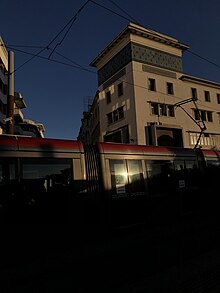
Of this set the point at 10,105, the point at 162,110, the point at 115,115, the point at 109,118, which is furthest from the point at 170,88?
the point at 10,105

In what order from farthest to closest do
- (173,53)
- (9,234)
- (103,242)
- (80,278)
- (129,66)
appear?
(173,53) → (129,66) → (103,242) → (9,234) → (80,278)

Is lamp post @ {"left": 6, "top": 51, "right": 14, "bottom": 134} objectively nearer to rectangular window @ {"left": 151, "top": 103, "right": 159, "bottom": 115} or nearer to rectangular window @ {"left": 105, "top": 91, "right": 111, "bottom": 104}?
rectangular window @ {"left": 151, "top": 103, "right": 159, "bottom": 115}

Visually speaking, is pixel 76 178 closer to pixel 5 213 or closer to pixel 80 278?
pixel 5 213

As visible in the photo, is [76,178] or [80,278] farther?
[76,178]

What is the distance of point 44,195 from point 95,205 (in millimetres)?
1717

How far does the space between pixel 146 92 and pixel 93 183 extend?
21.2 m

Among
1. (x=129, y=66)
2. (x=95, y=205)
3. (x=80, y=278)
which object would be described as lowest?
(x=80, y=278)

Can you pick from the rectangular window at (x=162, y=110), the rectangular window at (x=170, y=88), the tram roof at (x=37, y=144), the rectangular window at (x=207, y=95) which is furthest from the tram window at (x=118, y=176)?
the rectangular window at (x=207, y=95)

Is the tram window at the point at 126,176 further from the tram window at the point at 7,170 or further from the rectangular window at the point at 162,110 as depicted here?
the rectangular window at the point at 162,110

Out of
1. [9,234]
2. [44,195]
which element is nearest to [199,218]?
[44,195]

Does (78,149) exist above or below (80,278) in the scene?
above

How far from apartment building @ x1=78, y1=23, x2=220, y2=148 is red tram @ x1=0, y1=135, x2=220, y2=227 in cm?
1543

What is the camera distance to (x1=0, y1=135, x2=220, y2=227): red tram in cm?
671

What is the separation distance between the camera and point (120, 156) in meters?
8.88
